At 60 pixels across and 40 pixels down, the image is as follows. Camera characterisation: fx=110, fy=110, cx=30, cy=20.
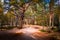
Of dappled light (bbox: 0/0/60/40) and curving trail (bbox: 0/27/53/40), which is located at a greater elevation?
dappled light (bbox: 0/0/60/40)

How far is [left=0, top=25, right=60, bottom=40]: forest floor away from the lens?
1960 mm

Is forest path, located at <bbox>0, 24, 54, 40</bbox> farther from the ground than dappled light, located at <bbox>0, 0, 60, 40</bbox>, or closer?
closer

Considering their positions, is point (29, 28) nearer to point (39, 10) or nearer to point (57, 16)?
point (39, 10)

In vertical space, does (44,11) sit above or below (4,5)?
below

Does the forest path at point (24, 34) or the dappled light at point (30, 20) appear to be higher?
the dappled light at point (30, 20)

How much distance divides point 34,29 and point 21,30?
0.77ft

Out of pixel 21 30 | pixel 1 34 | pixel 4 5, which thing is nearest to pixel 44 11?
pixel 21 30

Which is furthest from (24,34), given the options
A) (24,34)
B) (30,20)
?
(30,20)

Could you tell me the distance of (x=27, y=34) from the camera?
1.98m

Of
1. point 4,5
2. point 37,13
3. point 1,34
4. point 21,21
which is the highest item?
point 4,5

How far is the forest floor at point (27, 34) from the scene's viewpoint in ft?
6.43

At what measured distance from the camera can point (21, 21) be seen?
6.51 ft

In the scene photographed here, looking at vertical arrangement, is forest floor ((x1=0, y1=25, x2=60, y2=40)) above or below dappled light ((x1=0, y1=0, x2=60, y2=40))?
below

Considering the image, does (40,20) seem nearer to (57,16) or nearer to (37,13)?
(37,13)
